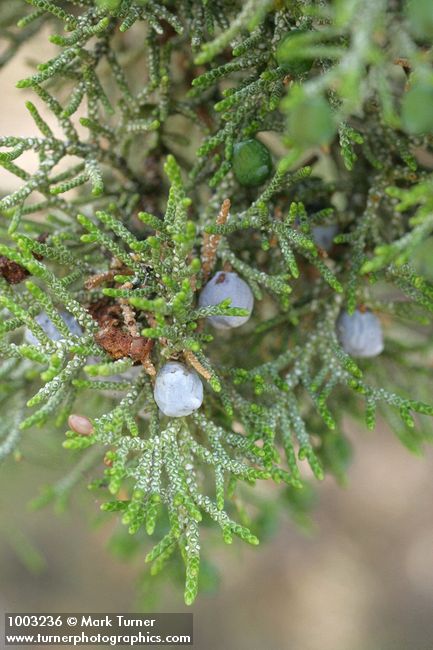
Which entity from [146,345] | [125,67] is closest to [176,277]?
[146,345]

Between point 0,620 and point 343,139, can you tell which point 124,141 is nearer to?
point 343,139

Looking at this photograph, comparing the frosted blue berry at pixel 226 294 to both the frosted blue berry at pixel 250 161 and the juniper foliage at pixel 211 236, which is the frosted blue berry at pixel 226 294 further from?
the frosted blue berry at pixel 250 161

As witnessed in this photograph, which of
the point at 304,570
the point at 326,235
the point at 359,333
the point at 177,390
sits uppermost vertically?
the point at 326,235

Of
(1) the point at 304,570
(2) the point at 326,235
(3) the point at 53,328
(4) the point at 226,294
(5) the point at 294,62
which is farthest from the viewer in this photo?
(1) the point at 304,570

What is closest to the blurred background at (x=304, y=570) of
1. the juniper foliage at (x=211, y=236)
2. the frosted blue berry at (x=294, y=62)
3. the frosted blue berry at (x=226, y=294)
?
the juniper foliage at (x=211, y=236)

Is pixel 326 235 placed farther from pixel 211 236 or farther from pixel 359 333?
pixel 211 236

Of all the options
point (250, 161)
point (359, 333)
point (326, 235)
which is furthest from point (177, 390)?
point (326, 235)
